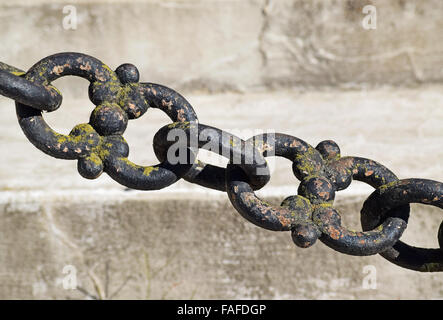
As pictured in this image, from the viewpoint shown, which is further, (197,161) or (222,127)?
(222,127)

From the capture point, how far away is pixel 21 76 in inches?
24.7

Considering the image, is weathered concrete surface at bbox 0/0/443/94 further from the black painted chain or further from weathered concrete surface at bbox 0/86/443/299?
the black painted chain

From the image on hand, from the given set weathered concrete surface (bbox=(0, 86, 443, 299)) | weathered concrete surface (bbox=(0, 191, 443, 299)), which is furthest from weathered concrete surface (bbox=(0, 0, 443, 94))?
weathered concrete surface (bbox=(0, 191, 443, 299))

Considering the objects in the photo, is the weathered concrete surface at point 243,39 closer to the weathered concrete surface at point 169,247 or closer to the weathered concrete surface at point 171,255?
the weathered concrete surface at point 169,247

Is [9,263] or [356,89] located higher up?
[356,89]

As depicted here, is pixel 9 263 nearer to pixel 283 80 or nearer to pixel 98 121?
pixel 98 121

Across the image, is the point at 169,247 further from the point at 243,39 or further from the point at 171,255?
the point at 243,39

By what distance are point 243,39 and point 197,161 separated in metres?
1.22

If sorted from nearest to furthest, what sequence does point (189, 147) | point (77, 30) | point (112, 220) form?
point (189, 147) → point (112, 220) → point (77, 30)

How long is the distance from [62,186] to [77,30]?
0.67m

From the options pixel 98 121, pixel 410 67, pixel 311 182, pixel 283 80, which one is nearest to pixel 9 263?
pixel 98 121

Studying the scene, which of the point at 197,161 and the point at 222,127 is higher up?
the point at 222,127

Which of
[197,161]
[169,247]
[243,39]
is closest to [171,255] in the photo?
[169,247]

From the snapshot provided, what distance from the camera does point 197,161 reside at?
668 millimetres
